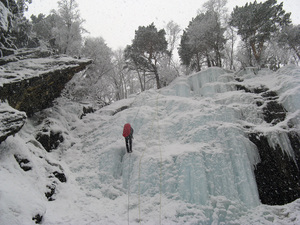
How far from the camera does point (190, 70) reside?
2192cm

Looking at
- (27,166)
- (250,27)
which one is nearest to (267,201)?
(27,166)

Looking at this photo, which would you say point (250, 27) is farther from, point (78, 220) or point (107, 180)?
point (78, 220)

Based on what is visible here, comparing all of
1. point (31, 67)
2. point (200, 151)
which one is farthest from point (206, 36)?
point (31, 67)

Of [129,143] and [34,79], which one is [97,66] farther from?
[129,143]

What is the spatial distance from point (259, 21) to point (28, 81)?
19.1m

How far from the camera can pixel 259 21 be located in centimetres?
1628

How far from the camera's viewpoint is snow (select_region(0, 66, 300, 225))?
540cm

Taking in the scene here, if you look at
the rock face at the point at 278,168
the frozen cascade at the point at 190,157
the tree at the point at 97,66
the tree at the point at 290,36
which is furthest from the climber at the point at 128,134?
the tree at the point at 290,36

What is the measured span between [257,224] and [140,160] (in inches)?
177

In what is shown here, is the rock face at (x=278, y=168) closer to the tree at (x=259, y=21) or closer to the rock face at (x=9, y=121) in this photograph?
the rock face at (x=9, y=121)

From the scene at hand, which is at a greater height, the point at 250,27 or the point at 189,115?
the point at 250,27

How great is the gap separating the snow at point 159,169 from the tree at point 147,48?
31.3 feet

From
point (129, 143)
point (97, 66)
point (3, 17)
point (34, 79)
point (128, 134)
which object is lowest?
point (129, 143)

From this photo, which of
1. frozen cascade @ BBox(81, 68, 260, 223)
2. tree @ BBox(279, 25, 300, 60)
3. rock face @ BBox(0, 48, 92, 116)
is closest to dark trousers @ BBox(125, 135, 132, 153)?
frozen cascade @ BBox(81, 68, 260, 223)
